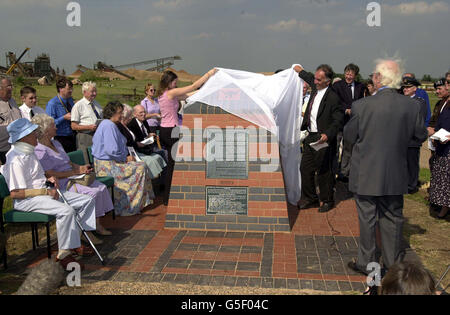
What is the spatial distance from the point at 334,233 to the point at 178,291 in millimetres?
2758

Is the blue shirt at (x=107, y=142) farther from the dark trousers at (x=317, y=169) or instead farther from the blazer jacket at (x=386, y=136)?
the blazer jacket at (x=386, y=136)

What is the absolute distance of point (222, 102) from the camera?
20.4 feet

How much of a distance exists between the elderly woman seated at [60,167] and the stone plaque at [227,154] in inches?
63.9

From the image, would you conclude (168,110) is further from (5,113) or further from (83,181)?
(5,113)

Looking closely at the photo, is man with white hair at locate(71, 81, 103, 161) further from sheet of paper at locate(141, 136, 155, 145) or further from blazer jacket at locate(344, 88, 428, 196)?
blazer jacket at locate(344, 88, 428, 196)

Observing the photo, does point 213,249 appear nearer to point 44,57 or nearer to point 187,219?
point 187,219

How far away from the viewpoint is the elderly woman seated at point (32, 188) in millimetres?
4957

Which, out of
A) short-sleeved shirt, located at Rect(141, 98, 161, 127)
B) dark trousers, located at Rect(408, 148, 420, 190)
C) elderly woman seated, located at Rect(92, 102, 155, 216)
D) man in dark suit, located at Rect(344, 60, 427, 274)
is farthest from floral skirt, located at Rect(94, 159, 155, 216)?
dark trousers, located at Rect(408, 148, 420, 190)

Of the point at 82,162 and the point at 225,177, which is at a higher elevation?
the point at 82,162

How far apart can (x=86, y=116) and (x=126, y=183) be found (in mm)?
1635

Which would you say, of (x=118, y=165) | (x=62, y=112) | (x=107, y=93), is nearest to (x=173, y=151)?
(x=118, y=165)

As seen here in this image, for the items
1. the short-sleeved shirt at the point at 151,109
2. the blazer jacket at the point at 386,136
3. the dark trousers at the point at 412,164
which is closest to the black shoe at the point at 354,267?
the blazer jacket at the point at 386,136

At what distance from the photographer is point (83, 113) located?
782 cm
